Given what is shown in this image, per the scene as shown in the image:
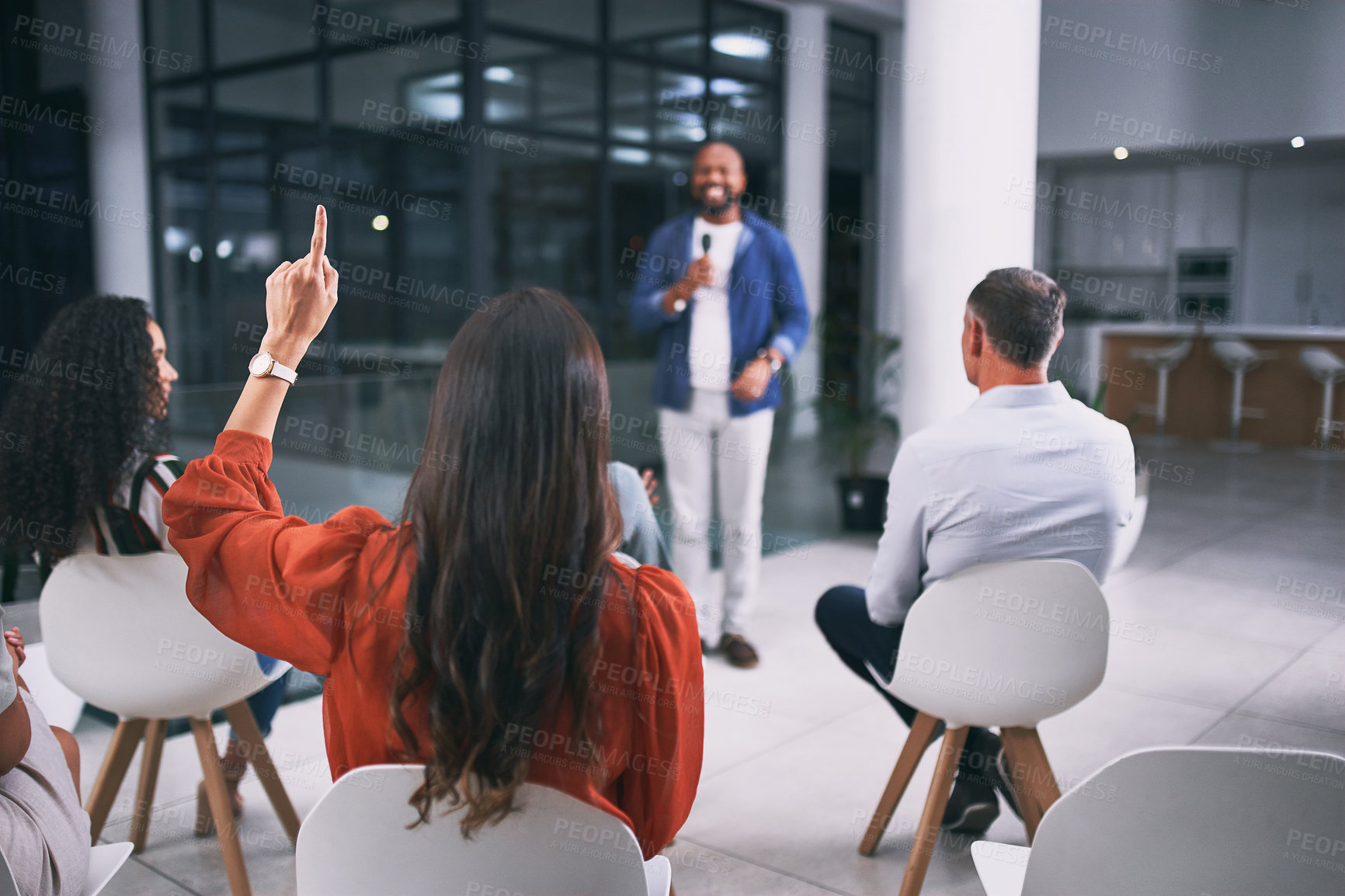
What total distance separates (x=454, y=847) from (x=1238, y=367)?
9.94 meters

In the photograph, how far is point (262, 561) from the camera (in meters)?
1.20

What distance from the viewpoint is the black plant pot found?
222 inches

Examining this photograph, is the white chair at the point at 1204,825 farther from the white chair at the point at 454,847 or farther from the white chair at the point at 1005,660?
the white chair at the point at 1005,660

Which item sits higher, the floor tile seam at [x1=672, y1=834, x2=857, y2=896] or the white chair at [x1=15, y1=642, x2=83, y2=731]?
the white chair at [x1=15, y1=642, x2=83, y2=731]

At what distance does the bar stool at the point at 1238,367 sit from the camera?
9414 mm

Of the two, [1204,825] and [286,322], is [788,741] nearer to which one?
[1204,825]

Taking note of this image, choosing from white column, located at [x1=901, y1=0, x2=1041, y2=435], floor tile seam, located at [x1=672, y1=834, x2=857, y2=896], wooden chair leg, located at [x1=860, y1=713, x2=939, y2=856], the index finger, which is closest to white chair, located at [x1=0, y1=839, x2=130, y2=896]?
the index finger

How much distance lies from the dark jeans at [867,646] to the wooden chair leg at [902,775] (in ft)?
0.37

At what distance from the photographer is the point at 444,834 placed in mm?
1095

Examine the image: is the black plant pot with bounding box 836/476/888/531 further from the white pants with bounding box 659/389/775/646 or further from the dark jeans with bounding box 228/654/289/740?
the dark jeans with bounding box 228/654/289/740

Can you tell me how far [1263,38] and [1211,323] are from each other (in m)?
2.60

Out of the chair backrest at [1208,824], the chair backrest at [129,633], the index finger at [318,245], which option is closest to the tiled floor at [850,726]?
the chair backrest at [129,633]

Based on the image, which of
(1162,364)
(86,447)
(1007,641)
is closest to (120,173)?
(86,447)

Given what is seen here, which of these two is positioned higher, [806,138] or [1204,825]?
[806,138]
